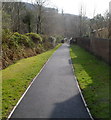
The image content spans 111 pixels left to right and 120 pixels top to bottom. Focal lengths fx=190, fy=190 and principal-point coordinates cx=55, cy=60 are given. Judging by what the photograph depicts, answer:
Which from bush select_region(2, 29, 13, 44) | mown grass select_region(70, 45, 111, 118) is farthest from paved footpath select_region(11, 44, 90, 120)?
bush select_region(2, 29, 13, 44)

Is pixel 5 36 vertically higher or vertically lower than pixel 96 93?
higher

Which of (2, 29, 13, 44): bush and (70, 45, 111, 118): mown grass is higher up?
(2, 29, 13, 44): bush

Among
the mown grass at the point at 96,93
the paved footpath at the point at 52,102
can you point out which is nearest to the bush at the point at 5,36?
the paved footpath at the point at 52,102

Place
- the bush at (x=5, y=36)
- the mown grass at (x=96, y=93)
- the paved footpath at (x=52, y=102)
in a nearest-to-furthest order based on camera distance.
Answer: the paved footpath at (x=52, y=102) < the mown grass at (x=96, y=93) < the bush at (x=5, y=36)

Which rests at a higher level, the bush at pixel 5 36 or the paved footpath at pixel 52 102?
the bush at pixel 5 36

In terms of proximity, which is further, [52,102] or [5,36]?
[5,36]

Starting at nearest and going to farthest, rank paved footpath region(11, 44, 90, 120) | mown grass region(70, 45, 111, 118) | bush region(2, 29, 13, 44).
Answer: paved footpath region(11, 44, 90, 120)
mown grass region(70, 45, 111, 118)
bush region(2, 29, 13, 44)

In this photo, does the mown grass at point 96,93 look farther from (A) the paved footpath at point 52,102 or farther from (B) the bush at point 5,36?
(B) the bush at point 5,36

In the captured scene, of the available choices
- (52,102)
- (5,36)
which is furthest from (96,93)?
(5,36)

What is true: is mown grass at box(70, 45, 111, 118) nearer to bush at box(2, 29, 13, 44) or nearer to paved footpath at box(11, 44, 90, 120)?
paved footpath at box(11, 44, 90, 120)

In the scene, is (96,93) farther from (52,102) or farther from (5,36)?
(5,36)

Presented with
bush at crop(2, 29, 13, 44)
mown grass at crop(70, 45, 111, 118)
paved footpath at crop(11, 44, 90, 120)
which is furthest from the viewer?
bush at crop(2, 29, 13, 44)

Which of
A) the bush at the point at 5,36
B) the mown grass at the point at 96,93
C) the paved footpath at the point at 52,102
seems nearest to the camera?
the paved footpath at the point at 52,102

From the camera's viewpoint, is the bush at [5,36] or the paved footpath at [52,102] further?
the bush at [5,36]
